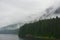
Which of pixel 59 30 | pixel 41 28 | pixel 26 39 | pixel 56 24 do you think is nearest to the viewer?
pixel 26 39

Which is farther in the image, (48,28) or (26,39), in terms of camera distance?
(48,28)

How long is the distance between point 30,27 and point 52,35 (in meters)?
3.63

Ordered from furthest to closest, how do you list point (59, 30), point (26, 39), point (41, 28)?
point (41, 28)
point (59, 30)
point (26, 39)

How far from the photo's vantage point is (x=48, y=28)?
12.9 meters

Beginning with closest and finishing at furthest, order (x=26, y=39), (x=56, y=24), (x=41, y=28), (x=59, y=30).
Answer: (x=26, y=39)
(x=59, y=30)
(x=56, y=24)
(x=41, y=28)

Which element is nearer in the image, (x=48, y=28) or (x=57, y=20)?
(x=48, y=28)

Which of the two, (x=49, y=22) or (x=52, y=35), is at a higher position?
(x=49, y=22)

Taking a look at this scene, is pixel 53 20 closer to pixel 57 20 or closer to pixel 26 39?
pixel 57 20

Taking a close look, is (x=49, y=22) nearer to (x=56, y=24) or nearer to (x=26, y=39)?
(x=56, y=24)

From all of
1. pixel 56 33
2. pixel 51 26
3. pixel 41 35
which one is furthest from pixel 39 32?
pixel 56 33

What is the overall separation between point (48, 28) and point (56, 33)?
138 cm

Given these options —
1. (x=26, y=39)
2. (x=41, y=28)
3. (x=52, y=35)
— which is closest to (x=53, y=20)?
(x=41, y=28)

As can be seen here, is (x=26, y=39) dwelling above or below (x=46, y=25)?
below

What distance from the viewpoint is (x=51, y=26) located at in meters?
12.9
